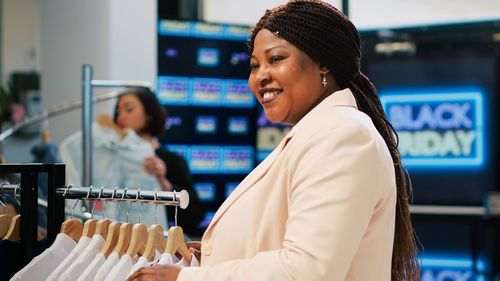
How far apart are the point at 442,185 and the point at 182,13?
2859 millimetres

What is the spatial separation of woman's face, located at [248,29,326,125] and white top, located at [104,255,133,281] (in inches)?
19.2

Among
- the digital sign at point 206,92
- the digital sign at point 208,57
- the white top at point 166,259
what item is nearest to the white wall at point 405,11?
the digital sign at point 208,57

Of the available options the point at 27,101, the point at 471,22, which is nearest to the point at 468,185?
the point at 471,22

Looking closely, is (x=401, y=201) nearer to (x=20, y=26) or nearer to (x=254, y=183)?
(x=254, y=183)

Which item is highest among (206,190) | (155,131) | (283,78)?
(283,78)

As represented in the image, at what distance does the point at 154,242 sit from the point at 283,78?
527 mm

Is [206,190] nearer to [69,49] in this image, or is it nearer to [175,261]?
[69,49]

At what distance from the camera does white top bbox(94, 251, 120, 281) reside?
189 cm

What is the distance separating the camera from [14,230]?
215cm

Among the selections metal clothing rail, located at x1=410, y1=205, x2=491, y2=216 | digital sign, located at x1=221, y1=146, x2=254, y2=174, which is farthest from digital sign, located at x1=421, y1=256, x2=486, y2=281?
digital sign, located at x1=221, y1=146, x2=254, y2=174

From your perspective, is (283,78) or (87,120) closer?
(283,78)

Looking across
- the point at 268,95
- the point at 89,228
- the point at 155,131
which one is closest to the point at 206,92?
the point at 155,131

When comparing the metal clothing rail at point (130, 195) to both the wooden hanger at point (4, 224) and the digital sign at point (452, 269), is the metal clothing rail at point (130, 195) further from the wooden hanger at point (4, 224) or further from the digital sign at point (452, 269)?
the digital sign at point (452, 269)

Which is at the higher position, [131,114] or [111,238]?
[131,114]
